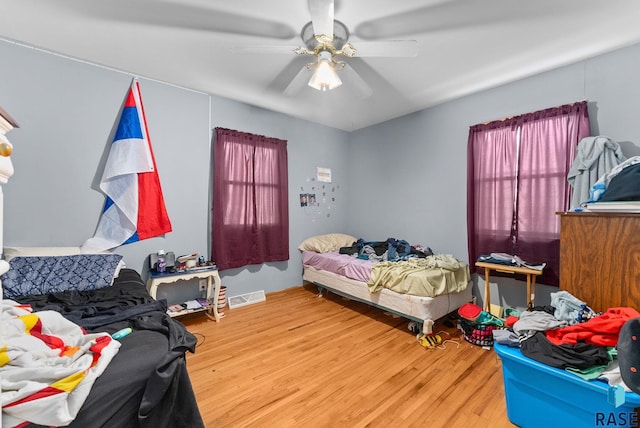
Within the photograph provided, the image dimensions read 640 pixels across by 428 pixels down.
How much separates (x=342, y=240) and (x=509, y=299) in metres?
2.25

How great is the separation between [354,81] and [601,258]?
7.25 ft

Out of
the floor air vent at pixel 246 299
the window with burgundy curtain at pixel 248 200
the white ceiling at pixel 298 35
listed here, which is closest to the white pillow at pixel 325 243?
the window with burgundy curtain at pixel 248 200

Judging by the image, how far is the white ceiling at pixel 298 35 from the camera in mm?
1878

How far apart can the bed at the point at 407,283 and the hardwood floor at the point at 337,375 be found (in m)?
0.27

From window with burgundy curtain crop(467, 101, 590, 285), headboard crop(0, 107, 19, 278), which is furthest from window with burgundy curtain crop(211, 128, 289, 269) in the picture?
headboard crop(0, 107, 19, 278)

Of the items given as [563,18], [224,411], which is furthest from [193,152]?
[563,18]

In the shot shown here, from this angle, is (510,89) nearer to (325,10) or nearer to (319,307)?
(325,10)

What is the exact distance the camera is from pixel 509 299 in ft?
9.51

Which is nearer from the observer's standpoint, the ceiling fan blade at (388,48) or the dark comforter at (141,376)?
→ the dark comforter at (141,376)

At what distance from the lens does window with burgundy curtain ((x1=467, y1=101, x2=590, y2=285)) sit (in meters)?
2.54

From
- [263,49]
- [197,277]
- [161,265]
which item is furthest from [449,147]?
[161,265]

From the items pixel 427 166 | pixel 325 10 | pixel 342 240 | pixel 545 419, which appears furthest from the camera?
pixel 342 240

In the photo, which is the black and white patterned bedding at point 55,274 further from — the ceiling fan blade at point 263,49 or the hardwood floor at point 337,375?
the ceiling fan blade at point 263,49

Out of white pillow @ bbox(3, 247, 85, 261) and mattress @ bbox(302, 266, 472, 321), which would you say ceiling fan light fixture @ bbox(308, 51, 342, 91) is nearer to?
mattress @ bbox(302, 266, 472, 321)
